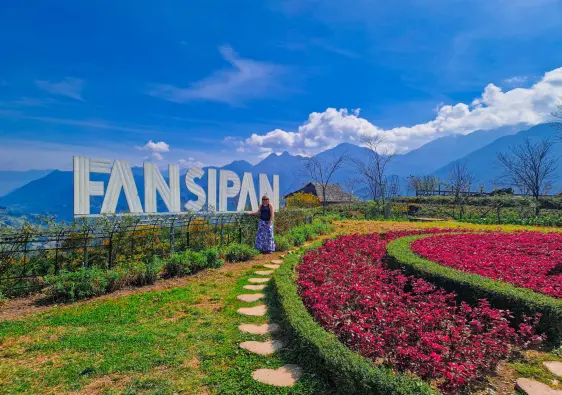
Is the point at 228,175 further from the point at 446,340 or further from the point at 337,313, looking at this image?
the point at 446,340

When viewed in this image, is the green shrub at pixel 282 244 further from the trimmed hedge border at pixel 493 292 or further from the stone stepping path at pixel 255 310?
the stone stepping path at pixel 255 310

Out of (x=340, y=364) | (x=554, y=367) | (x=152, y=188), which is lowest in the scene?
(x=554, y=367)

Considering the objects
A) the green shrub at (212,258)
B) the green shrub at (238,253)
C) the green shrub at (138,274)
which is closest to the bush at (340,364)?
the green shrub at (138,274)

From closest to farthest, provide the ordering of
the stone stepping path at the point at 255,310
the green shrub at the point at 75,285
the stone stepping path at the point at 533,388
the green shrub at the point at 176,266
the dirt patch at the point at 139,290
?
the stone stepping path at the point at 533,388
the stone stepping path at the point at 255,310
the dirt patch at the point at 139,290
the green shrub at the point at 75,285
the green shrub at the point at 176,266

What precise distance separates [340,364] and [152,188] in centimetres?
699

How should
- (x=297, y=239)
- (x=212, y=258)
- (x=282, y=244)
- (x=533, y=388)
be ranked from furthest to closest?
(x=297, y=239) < (x=282, y=244) < (x=212, y=258) < (x=533, y=388)

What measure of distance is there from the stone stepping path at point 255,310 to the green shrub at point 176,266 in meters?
2.35

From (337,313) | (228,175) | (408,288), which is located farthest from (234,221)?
(337,313)

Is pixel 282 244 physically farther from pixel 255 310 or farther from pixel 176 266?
pixel 255 310

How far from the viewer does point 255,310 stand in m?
4.55

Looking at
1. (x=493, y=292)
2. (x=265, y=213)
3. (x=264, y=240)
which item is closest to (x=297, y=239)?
(x=264, y=240)

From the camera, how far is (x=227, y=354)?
127 inches

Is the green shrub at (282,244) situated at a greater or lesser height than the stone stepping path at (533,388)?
greater

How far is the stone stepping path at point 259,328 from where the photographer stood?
3.80m
